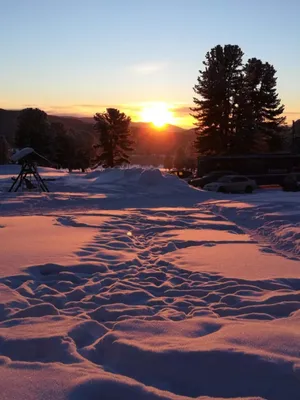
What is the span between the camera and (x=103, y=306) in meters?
5.71

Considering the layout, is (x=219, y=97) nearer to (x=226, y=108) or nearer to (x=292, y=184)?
(x=226, y=108)

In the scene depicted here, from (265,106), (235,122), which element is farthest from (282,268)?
(265,106)

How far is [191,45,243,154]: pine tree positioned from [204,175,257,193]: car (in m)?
19.8

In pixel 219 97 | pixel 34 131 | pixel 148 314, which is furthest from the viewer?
pixel 34 131

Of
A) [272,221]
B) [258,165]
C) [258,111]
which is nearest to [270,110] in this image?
[258,111]

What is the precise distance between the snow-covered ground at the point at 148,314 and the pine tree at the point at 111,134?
2196 inches

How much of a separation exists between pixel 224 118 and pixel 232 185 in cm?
2166

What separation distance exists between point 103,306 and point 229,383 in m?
2.40

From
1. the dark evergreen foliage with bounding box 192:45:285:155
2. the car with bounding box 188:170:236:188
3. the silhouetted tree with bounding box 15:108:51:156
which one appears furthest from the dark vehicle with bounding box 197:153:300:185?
the silhouetted tree with bounding box 15:108:51:156

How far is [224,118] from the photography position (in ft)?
163

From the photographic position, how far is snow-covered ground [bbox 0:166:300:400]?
11.9 ft

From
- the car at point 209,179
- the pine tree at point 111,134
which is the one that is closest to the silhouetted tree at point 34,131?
the pine tree at point 111,134

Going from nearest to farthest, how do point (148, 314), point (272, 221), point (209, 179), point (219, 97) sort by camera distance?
point (148, 314) < point (272, 221) < point (209, 179) < point (219, 97)

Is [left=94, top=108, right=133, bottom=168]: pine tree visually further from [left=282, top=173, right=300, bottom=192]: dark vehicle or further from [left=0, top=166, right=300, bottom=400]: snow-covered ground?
[left=0, top=166, right=300, bottom=400]: snow-covered ground
